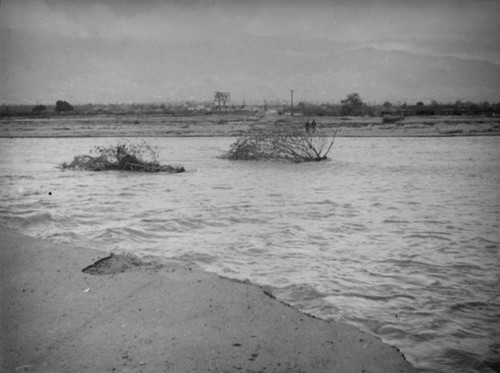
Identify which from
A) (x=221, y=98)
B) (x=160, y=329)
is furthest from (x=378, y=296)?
(x=221, y=98)

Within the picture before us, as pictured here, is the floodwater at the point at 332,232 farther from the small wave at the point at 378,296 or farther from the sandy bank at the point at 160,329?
the sandy bank at the point at 160,329

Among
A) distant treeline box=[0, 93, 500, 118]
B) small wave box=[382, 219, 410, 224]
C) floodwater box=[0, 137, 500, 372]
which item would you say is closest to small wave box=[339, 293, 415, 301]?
floodwater box=[0, 137, 500, 372]

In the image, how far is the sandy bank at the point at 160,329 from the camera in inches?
137

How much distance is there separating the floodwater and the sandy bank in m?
0.47

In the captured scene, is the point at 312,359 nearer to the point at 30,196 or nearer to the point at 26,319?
the point at 26,319

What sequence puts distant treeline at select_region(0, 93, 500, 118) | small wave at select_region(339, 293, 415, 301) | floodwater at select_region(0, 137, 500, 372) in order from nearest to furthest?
floodwater at select_region(0, 137, 500, 372) < small wave at select_region(339, 293, 415, 301) < distant treeline at select_region(0, 93, 500, 118)

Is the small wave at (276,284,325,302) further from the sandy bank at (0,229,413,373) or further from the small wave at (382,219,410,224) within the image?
the small wave at (382,219,410,224)

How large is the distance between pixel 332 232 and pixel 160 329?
443 cm

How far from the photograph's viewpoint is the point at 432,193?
11500 mm

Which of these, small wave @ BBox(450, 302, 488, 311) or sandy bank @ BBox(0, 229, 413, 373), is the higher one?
sandy bank @ BBox(0, 229, 413, 373)

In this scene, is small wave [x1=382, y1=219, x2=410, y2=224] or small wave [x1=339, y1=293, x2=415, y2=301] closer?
small wave [x1=339, y1=293, x2=415, y2=301]

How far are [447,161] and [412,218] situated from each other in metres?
11.5

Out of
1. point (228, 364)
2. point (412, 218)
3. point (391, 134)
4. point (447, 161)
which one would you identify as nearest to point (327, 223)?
point (412, 218)

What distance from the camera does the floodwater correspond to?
14.7 feet
